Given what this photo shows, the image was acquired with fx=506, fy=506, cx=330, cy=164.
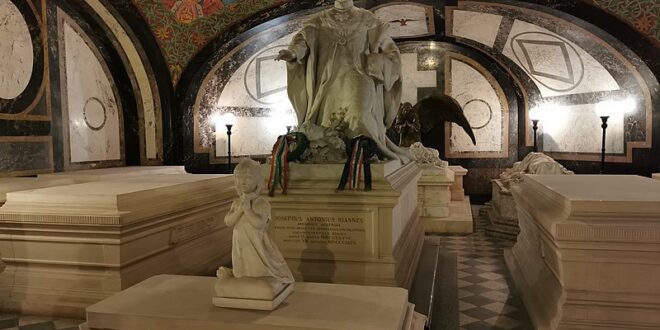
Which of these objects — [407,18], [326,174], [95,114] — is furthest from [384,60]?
[407,18]

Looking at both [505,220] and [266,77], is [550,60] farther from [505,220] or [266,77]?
[266,77]

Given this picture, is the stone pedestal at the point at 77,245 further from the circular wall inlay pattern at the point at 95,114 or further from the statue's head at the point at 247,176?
the circular wall inlay pattern at the point at 95,114

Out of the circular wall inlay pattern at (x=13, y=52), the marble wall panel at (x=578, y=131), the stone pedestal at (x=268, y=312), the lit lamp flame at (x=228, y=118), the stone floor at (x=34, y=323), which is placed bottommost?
the stone floor at (x=34, y=323)

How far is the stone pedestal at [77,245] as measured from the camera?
3.94m

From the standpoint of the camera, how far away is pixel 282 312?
2559 millimetres

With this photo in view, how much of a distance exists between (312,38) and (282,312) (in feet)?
9.35

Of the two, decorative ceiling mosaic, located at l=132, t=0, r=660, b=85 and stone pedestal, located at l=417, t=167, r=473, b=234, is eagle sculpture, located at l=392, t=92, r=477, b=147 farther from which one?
decorative ceiling mosaic, located at l=132, t=0, r=660, b=85

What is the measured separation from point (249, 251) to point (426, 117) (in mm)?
9968

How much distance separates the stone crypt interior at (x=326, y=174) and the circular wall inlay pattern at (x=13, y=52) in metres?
0.02

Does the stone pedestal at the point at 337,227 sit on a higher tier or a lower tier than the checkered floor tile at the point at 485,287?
higher

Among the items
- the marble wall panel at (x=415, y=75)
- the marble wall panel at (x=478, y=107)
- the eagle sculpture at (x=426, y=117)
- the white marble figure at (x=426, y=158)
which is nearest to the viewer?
the white marble figure at (x=426, y=158)

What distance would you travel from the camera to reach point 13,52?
20.8ft

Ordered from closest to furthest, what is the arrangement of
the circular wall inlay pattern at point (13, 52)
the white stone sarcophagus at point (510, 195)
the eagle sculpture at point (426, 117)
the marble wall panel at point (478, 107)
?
the circular wall inlay pattern at point (13, 52) → the white stone sarcophagus at point (510, 195) → the eagle sculpture at point (426, 117) → the marble wall panel at point (478, 107)

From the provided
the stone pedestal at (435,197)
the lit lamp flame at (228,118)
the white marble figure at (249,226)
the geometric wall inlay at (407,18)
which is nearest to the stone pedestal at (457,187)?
the stone pedestal at (435,197)
